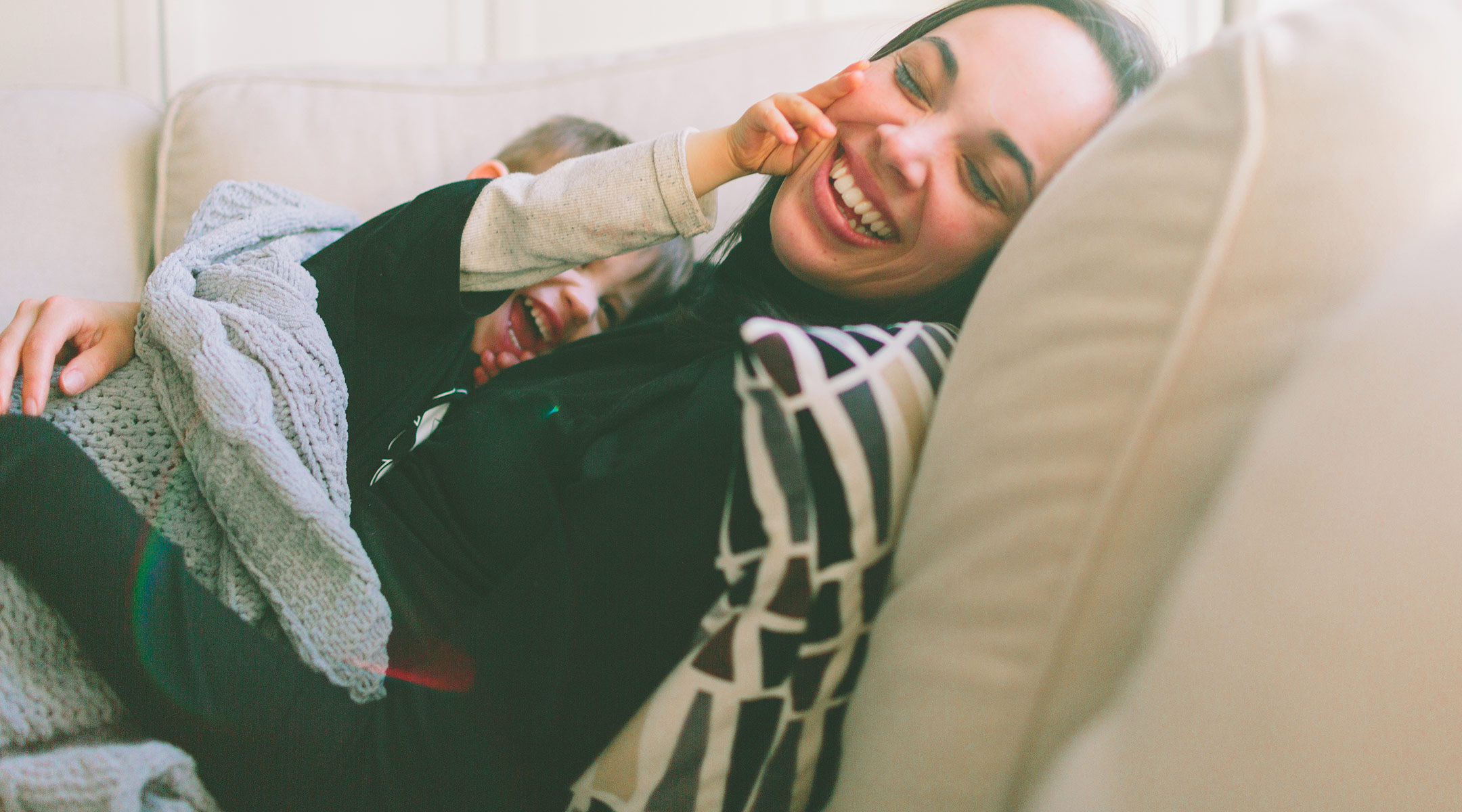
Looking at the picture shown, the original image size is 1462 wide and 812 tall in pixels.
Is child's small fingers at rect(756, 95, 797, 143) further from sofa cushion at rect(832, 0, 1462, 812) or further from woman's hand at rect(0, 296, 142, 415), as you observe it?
woman's hand at rect(0, 296, 142, 415)

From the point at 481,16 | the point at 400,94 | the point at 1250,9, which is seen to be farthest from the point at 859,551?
the point at 481,16

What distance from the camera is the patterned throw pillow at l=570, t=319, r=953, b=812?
370 mm

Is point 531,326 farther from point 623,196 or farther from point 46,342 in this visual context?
point 46,342

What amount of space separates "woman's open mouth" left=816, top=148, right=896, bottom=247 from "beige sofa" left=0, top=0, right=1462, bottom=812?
0.91 ft

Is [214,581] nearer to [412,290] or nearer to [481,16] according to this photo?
[412,290]

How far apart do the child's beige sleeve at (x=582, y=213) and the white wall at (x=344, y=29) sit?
31.9 inches

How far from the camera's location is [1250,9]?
1204 mm

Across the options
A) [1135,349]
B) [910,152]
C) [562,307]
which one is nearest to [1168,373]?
[1135,349]

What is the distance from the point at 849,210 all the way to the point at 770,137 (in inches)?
3.8

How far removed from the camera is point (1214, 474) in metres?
0.30

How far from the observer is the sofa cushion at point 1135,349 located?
0.30m

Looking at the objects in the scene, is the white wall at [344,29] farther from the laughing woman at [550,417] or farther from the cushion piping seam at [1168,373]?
the cushion piping seam at [1168,373]

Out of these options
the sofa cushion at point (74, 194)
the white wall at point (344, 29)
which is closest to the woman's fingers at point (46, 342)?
the sofa cushion at point (74, 194)

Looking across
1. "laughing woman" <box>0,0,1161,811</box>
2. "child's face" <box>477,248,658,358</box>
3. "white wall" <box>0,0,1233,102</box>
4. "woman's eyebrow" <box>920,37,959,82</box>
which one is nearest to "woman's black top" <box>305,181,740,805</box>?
"laughing woman" <box>0,0,1161,811</box>
